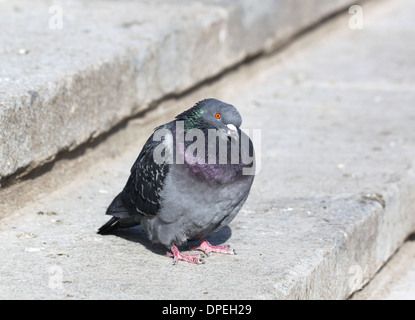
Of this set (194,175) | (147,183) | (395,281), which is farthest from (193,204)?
(395,281)

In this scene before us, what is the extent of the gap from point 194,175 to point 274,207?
3.00 ft

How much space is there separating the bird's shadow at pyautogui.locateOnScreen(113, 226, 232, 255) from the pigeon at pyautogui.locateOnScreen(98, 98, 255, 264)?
0.52ft

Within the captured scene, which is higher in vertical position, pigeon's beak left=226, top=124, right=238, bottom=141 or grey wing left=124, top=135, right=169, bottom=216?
pigeon's beak left=226, top=124, right=238, bottom=141

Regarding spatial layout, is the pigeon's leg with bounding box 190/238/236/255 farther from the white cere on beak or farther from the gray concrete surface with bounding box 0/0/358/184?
the gray concrete surface with bounding box 0/0/358/184

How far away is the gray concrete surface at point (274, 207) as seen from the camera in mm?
3146

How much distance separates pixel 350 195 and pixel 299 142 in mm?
926

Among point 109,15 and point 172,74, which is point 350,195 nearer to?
point 172,74

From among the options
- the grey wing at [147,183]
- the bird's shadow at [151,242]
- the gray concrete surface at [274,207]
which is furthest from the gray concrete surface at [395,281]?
the grey wing at [147,183]

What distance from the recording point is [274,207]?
13.1 feet

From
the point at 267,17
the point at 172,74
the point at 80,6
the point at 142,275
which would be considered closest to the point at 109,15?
the point at 80,6

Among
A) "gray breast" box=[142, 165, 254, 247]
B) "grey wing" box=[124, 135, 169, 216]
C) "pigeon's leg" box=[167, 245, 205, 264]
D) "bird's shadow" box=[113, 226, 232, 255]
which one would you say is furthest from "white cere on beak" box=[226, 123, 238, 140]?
"bird's shadow" box=[113, 226, 232, 255]

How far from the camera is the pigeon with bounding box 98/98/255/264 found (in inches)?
125

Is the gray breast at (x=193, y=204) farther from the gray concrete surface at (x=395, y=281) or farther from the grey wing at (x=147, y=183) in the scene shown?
the gray concrete surface at (x=395, y=281)

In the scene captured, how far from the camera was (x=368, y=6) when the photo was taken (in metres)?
8.41
